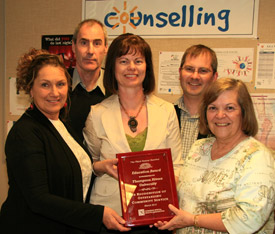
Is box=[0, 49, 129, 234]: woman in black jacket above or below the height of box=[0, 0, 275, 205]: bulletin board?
below

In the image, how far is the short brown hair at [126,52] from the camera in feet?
7.04

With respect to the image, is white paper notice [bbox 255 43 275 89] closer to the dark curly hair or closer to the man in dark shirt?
the man in dark shirt

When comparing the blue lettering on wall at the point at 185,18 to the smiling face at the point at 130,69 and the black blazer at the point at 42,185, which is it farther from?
the black blazer at the point at 42,185

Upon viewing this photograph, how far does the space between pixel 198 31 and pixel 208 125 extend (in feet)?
5.17

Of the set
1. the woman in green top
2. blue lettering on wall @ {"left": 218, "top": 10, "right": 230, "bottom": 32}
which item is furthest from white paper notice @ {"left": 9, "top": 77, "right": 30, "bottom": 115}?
blue lettering on wall @ {"left": 218, "top": 10, "right": 230, "bottom": 32}

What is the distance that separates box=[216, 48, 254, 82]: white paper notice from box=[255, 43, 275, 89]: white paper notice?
0.25 feet

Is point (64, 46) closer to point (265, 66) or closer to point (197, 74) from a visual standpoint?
point (197, 74)

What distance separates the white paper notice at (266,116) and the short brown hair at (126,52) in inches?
53.4

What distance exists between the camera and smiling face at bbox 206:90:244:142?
1.73m

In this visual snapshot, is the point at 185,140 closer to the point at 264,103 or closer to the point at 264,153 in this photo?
the point at 264,153

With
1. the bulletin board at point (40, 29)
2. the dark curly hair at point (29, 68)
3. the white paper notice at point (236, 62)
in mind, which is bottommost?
the dark curly hair at point (29, 68)

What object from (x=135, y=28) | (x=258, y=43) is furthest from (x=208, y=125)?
(x=135, y=28)

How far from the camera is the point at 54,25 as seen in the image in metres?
3.59

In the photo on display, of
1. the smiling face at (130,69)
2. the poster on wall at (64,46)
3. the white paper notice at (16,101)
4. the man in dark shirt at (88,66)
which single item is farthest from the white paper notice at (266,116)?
the white paper notice at (16,101)
